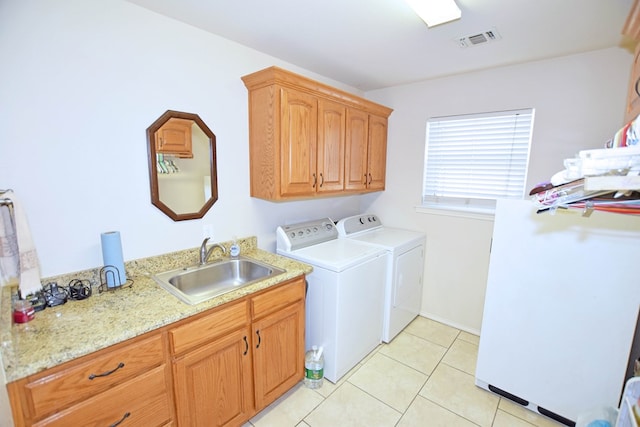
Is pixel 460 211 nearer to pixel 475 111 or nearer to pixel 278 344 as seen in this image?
pixel 475 111

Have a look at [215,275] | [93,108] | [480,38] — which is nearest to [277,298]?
[215,275]

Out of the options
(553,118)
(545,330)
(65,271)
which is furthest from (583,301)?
(65,271)

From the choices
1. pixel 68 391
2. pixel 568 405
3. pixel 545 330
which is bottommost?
pixel 568 405

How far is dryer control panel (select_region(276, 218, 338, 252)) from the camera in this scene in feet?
7.75

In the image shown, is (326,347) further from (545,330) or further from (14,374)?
(14,374)

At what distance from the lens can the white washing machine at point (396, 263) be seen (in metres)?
2.52

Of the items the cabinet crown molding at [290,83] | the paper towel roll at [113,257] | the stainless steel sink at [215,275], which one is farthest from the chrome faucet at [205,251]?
the cabinet crown molding at [290,83]

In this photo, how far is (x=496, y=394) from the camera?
2.05 meters

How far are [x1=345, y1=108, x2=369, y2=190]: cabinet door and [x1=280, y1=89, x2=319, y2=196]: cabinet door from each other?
0.45 m

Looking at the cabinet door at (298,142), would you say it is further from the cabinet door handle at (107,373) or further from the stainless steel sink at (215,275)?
the cabinet door handle at (107,373)

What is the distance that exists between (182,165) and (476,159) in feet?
8.08

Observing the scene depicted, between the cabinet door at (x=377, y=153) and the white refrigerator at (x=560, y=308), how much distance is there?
1299 mm

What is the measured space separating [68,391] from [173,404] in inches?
18.3

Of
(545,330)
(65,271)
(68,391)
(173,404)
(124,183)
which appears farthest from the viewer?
(545,330)
